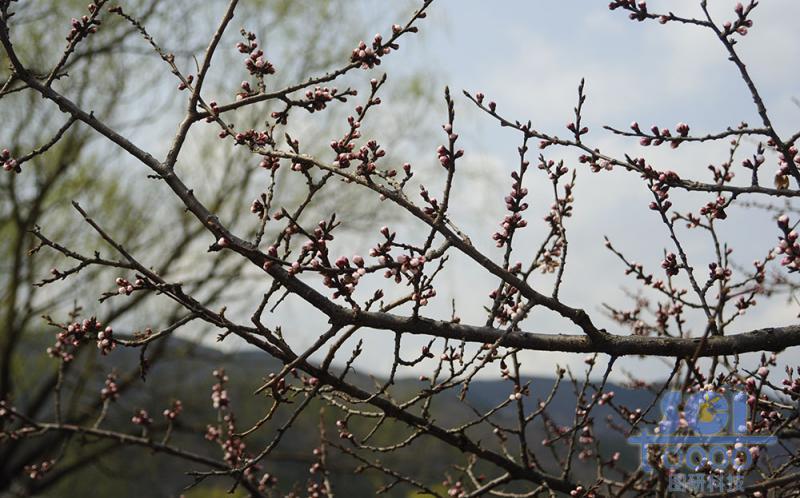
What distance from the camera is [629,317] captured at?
15.5 ft

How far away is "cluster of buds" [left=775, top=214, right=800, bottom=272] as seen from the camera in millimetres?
2758

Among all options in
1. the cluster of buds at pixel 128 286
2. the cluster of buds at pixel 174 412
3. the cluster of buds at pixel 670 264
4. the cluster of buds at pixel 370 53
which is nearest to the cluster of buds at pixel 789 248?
the cluster of buds at pixel 670 264

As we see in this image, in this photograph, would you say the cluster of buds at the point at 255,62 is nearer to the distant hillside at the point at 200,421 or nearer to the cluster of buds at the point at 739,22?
the cluster of buds at the point at 739,22

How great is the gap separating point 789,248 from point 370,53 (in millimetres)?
1763

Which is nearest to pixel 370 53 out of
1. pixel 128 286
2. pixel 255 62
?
pixel 255 62

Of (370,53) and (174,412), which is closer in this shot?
(370,53)

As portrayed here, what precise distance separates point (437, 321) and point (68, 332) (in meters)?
1.27

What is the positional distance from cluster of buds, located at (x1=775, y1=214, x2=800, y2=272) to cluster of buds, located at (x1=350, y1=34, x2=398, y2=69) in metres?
1.60

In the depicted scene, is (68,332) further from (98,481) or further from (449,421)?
(449,421)

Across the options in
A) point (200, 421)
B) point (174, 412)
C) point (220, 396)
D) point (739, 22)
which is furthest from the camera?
point (200, 421)

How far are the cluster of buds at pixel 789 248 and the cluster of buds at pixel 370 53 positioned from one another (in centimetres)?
160

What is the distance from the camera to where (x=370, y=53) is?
8.82ft

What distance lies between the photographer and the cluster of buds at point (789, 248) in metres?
2.76

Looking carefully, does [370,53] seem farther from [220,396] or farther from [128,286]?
[220,396]
